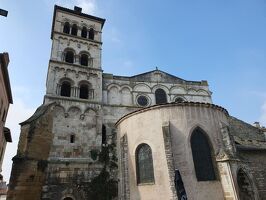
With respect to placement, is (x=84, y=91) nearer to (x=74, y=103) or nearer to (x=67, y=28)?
(x=74, y=103)

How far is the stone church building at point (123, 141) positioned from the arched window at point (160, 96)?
11cm

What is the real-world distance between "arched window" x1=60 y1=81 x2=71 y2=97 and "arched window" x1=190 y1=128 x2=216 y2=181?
12.1m

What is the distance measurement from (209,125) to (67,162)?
10266 millimetres

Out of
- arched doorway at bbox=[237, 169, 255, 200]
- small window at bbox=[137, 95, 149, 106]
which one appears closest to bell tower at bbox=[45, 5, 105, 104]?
small window at bbox=[137, 95, 149, 106]

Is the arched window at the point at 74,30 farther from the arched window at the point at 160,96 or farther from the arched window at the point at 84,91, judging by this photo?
the arched window at the point at 160,96

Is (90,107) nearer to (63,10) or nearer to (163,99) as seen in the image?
(163,99)

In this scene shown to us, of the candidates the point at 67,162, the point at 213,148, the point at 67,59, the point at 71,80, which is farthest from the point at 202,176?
the point at 67,59

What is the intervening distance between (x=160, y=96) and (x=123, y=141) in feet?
30.5

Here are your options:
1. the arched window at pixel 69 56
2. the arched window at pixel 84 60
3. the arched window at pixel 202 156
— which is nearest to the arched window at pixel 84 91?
the arched window at pixel 84 60

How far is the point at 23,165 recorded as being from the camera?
14.1 m

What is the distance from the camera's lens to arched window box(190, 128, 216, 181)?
1181 cm

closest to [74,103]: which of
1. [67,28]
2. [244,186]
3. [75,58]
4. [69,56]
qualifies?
[75,58]

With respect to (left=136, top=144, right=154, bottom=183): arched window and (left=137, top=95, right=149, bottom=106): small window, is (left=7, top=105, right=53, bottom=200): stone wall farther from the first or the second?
(left=137, top=95, right=149, bottom=106): small window

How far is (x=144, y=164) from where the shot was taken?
41.8ft
